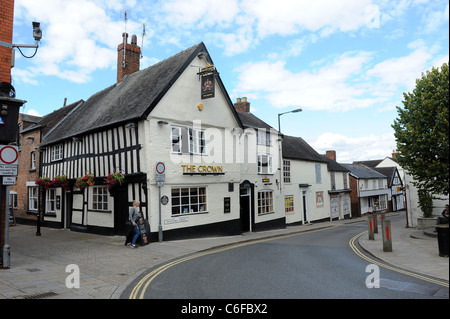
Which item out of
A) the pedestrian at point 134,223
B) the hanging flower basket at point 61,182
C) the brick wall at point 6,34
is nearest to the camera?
the brick wall at point 6,34

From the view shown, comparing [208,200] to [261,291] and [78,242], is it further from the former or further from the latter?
[261,291]

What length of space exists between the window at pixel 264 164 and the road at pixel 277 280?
1151 centimetres

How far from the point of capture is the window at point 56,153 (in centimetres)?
1961

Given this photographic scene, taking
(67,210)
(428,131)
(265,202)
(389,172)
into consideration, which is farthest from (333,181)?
(67,210)

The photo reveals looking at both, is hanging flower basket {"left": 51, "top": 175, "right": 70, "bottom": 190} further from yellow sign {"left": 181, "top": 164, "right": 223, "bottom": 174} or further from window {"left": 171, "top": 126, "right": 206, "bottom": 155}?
yellow sign {"left": 181, "top": 164, "right": 223, "bottom": 174}

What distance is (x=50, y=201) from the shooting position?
20.7 m

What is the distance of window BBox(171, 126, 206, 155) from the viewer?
14891 millimetres

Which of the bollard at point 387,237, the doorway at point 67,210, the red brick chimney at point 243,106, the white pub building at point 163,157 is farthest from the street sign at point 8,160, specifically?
the red brick chimney at point 243,106

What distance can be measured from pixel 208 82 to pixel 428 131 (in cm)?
1076

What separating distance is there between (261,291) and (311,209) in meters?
23.7

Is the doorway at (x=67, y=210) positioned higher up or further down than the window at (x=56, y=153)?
further down

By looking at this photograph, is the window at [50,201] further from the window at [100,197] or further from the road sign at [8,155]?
the road sign at [8,155]

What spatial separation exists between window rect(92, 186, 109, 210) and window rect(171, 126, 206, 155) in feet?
15.3

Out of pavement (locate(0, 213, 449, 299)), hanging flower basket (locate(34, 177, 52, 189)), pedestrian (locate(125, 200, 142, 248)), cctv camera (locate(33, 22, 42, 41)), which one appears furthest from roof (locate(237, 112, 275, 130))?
hanging flower basket (locate(34, 177, 52, 189))
